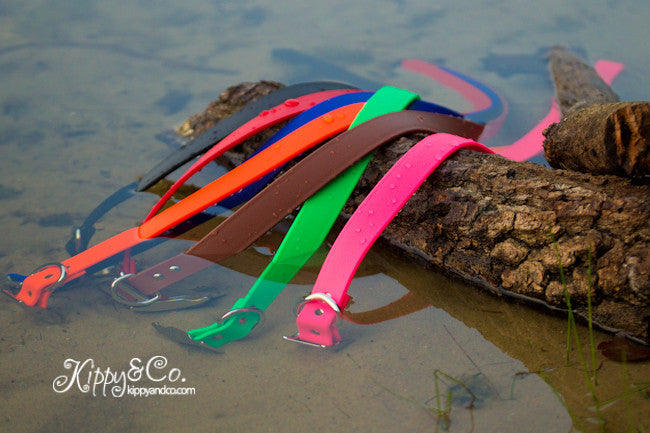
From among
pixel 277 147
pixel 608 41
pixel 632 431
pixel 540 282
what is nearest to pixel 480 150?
pixel 540 282

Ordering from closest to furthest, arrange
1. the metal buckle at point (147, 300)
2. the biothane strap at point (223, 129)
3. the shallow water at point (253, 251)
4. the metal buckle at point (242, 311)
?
the shallow water at point (253, 251) < the metal buckle at point (242, 311) < the metal buckle at point (147, 300) < the biothane strap at point (223, 129)

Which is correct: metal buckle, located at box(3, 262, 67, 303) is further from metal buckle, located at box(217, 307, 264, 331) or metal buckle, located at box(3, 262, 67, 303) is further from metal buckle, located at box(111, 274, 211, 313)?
metal buckle, located at box(217, 307, 264, 331)

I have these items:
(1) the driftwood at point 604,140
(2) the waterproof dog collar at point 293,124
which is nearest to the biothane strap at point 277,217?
(2) the waterproof dog collar at point 293,124

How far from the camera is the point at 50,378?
1991 millimetres

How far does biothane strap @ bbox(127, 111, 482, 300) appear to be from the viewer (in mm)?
2418

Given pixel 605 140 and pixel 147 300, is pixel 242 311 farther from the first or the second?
pixel 605 140

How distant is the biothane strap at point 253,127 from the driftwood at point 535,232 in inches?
30.7

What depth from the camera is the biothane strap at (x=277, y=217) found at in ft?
7.93

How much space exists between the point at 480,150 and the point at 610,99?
5.64 feet

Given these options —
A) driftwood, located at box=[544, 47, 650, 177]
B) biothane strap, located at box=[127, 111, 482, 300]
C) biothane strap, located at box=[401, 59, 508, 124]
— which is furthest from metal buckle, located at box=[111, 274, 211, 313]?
biothane strap, located at box=[401, 59, 508, 124]

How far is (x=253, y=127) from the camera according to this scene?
299 centimetres

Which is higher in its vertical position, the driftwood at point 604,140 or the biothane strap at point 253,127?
the driftwood at point 604,140

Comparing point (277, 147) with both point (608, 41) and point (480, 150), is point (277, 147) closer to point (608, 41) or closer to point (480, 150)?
point (480, 150)

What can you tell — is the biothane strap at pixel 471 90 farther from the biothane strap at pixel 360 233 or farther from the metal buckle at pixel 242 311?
the metal buckle at pixel 242 311
